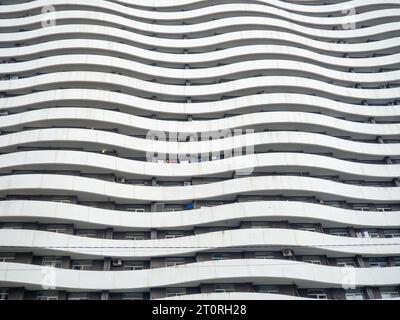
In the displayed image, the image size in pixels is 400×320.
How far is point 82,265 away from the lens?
23016 millimetres

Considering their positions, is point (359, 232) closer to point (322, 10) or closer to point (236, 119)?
point (236, 119)

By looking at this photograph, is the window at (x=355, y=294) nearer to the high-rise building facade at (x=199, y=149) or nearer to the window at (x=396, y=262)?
the high-rise building facade at (x=199, y=149)

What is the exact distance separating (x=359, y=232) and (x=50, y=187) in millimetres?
18990

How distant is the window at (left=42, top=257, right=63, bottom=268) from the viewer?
74.3 ft

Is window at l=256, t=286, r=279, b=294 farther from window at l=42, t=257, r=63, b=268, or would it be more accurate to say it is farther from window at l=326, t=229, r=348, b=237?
window at l=42, t=257, r=63, b=268

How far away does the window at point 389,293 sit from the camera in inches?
914

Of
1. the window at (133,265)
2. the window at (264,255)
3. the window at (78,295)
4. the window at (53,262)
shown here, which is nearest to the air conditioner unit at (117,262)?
the window at (133,265)

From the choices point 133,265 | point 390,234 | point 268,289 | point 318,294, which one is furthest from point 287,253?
point 133,265

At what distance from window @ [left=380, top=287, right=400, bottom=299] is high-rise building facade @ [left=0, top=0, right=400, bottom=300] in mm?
91

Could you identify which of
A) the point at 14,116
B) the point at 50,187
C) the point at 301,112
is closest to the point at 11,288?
Result: the point at 50,187

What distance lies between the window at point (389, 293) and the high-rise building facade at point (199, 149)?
0.09 metres

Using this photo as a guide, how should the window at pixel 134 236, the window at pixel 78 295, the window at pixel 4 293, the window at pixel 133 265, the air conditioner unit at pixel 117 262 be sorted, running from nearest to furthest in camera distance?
the window at pixel 4 293 → the window at pixel 78 295 → the air conditioner unit at pixel 117 262 → the window at pixel 133 265 → the window at pixel 134 236

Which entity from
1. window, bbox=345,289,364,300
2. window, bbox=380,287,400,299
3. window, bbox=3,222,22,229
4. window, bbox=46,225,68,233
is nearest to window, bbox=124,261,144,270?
window, bbox=46,225,68,233

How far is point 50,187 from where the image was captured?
2356cm
